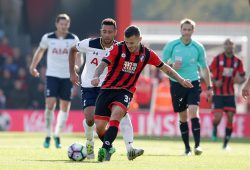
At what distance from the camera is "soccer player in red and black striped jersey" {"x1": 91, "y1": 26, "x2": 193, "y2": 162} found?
48.3 feet

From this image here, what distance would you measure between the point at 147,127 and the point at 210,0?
42625 millimetres

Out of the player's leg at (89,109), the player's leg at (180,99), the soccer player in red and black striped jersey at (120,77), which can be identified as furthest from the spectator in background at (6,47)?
the soccer player in red and black striped jersey at (120,77)

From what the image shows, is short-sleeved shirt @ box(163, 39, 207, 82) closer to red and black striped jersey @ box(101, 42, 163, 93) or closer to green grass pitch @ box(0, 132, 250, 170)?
green grass pitch @ box(0, 132, 250, 170)

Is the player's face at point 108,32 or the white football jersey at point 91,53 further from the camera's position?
the white football jersey at point 91,53

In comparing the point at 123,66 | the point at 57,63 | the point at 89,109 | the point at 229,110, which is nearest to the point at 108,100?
the point at 123,66

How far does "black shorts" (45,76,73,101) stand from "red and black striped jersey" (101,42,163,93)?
5.44 meters

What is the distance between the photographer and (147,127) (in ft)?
97.8

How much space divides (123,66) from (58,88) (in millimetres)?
5814

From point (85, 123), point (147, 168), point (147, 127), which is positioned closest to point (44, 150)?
point (85, 123)

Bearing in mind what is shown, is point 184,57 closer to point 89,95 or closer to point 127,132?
point 89,95

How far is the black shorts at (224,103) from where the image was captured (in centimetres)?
2375

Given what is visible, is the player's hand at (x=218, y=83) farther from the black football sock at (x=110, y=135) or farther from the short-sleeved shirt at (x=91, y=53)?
the black football sock at (x=110, y=135)

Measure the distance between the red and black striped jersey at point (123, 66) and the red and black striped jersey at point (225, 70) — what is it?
8583 mm

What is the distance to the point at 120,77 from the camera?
1499 centimetres
